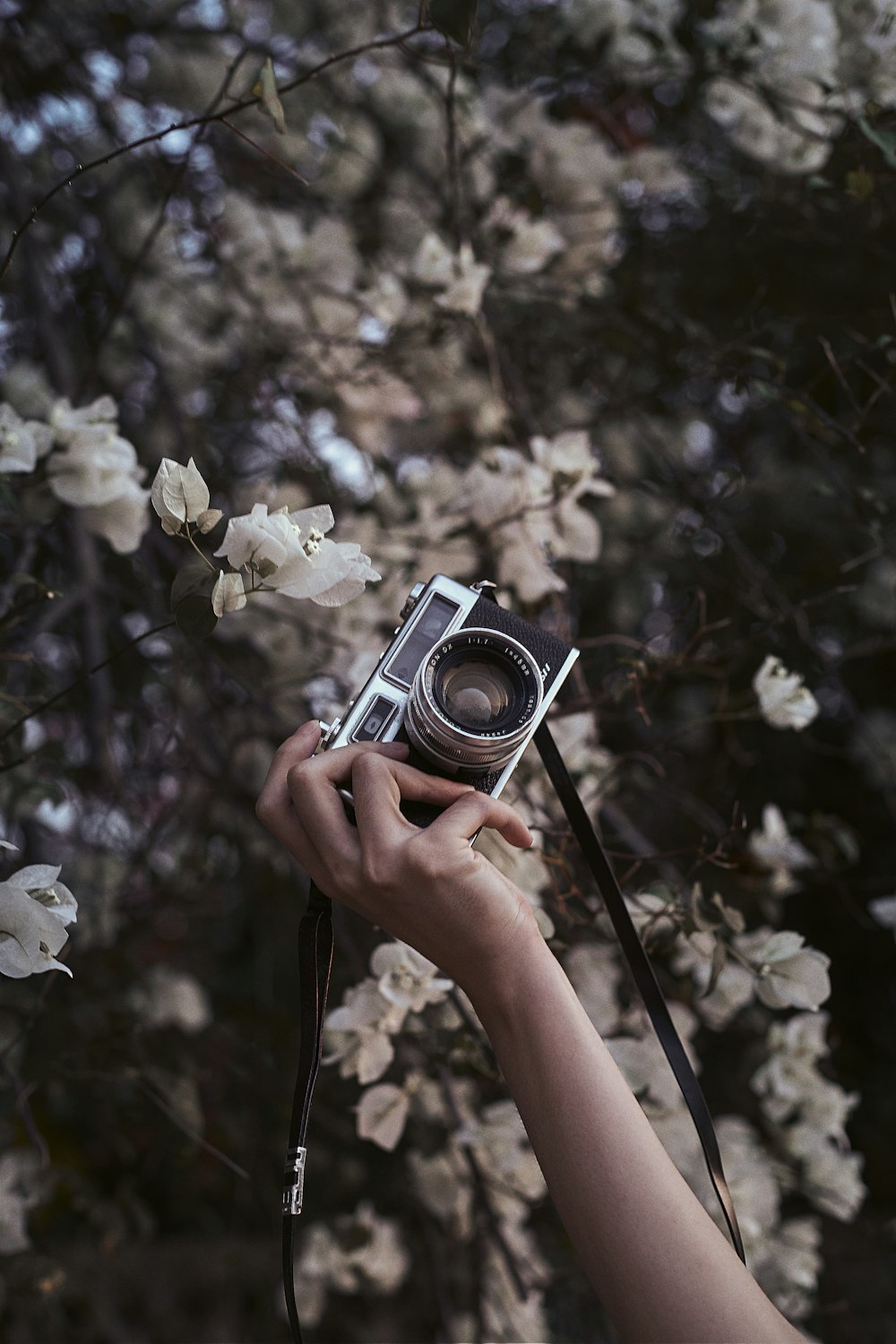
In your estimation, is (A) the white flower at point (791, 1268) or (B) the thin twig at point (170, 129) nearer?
(B) the thin twig at point (170, 129)

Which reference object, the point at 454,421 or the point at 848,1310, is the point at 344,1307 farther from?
the point at 454,421

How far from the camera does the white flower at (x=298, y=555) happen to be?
1.74ft

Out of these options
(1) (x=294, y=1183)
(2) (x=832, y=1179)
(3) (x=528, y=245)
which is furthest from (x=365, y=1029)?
(3) (x=528, y=245)

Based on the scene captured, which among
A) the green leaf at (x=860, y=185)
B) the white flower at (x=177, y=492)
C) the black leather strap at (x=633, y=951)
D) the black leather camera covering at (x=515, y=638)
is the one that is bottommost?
the black leather strap at (x=633, y=951)

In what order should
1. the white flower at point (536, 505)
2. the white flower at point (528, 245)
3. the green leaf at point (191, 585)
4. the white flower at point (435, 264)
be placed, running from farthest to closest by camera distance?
the white flower at point (528, 245)
the white flower at point (435, 264)
the white flower at point (536, 505)
the green leaf at point (191, 585)

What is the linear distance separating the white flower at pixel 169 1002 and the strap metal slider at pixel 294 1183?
80cm

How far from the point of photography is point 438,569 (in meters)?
1.03

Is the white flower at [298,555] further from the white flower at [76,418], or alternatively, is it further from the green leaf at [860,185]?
the green leaf at [860,185]

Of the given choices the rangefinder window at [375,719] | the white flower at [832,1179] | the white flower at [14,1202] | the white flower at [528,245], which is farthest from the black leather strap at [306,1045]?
the white flower at [528,245]

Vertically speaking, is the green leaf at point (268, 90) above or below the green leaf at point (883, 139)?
below

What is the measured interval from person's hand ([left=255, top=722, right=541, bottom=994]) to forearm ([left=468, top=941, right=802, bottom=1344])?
0.02 m

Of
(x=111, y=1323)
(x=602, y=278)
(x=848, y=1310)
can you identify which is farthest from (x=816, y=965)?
(x=111, y=1323)

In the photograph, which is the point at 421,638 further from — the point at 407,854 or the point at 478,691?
the point at 407,854

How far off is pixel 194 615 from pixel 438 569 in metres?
0.51
